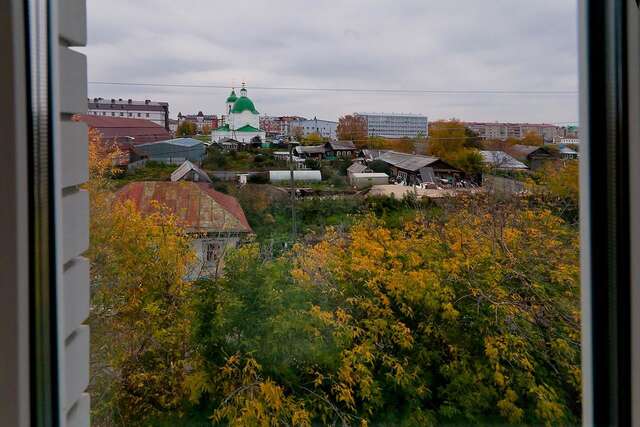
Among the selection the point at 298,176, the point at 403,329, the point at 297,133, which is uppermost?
the point at 297,133

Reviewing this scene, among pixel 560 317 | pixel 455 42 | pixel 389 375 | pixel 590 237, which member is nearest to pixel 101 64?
pixel 455 42

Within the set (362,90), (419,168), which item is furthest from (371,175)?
(362,90)

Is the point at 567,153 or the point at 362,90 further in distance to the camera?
the point at 362,90

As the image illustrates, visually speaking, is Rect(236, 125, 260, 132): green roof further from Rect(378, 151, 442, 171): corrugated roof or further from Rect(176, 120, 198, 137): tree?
Rect(378, 151, 442, 171): corrugated roof

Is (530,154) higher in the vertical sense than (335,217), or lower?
higher

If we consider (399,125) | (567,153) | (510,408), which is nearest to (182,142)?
(399,125)

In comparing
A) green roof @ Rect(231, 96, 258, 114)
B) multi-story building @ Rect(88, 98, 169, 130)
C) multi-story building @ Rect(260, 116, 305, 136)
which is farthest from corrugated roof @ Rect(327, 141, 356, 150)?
multi-story building @ Rect(88, 98, 169, 130)

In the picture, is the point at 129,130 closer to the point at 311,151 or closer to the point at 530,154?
the point at 311,151
